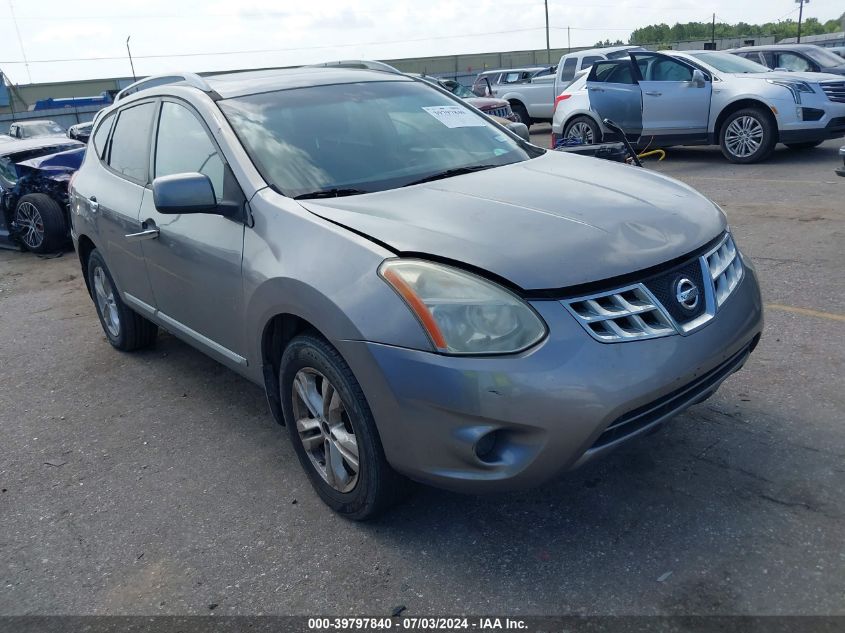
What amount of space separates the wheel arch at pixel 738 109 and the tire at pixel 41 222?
923cm

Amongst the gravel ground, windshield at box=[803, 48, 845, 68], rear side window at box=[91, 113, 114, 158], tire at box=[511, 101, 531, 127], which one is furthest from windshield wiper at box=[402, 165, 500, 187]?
tire at box=[511, 101, 531, 127]

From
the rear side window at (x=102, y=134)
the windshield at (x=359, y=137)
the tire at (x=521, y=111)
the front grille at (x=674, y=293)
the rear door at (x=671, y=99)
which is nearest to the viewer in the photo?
the front grille at (x=674, y=293)

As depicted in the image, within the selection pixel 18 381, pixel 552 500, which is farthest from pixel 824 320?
pixel 18 381

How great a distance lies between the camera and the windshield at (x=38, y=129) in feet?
74.6

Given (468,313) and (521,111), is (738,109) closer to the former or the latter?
(521,111)

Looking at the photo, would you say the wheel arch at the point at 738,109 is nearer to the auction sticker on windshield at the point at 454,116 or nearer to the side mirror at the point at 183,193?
the auction sticker on windshield at the point at 454,116

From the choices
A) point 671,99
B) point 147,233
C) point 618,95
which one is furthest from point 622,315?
point 618,95

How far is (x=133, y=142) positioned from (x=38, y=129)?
70.4 feet

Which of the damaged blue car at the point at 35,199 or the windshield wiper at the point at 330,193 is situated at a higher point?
the windshield wiper at the point at 330,193

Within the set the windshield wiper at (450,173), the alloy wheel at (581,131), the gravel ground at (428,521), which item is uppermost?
the windshield wiper at (450,173)

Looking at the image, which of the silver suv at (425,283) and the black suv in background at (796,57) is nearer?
the silver suv at (425,283)

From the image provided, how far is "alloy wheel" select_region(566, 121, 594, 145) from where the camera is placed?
12.5m

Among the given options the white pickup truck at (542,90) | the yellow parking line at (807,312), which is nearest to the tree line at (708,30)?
the white pickup truck at (542,90)

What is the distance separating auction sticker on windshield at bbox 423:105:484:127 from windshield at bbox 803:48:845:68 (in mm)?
12206
